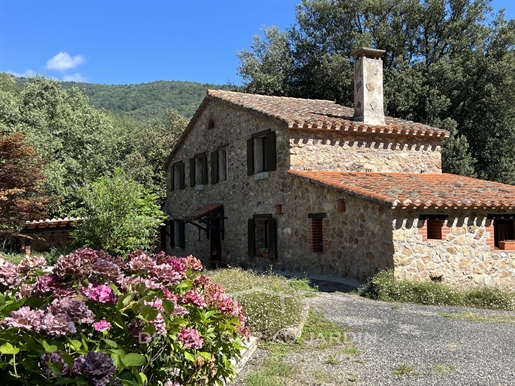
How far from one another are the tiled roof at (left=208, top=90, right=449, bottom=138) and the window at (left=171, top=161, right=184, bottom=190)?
4.52 meters

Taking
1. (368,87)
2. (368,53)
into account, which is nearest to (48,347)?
(368,87)

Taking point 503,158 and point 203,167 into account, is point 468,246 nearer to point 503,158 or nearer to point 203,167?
point 203,167

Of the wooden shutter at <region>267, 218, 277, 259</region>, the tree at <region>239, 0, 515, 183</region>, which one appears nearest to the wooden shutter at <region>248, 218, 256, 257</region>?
the wooden shutter at <region>267, 218, 277, 259</region>

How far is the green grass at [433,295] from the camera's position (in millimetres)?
9305

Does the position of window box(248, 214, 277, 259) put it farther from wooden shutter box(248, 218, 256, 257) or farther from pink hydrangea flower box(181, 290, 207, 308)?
pink hydrangea flower box(181, 290, 207, 308)

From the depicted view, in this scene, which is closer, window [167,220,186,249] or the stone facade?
the stone facade

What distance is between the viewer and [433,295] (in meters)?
9.31

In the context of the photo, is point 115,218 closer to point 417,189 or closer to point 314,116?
point 314,116

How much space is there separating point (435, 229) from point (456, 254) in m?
0.75

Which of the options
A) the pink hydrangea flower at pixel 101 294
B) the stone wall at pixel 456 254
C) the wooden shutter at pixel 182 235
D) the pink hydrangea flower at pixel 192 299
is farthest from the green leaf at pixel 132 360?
the wooden shutter at pixel 182 235

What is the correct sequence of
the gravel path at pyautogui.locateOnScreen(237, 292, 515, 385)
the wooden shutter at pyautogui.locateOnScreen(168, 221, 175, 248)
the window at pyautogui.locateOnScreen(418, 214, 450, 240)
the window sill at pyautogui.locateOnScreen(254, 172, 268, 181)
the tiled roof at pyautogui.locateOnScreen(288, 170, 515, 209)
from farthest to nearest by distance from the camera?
1. the wooden shutter at pyautogui.locateOnScreen(168, 221, 175, 248)
2. the window sill at pyautogui.locateOnScreen(254, 172, 268, 181)
3. the window at pyautogui.locateOnScreen(418, 214, 450, 240)
4. the tiled roof at pyautogui.locateOnScreen(288, 170, 515, 209)
5. the gravel path at pyautogui.locateOnScreen(237, 292, 515, 385)

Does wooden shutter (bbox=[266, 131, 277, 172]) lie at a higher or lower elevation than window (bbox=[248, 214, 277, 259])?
higher

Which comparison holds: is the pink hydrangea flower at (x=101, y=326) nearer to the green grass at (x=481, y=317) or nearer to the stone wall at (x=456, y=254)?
the green grass at (x=481, y=317)

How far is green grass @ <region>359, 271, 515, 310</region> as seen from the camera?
30.5 ft
